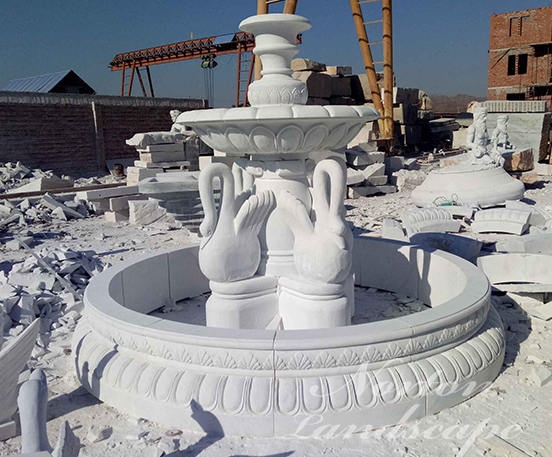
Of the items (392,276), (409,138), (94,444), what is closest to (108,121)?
(409,138)

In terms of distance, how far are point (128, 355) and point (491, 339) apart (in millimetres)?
2057

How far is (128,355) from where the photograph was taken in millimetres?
2777

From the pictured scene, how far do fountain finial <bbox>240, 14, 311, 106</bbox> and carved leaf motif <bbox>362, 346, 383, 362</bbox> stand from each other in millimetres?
1716

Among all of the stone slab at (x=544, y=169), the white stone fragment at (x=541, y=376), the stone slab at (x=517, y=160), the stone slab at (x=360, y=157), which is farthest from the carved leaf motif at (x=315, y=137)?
the stone slab at (x=544, y=169)

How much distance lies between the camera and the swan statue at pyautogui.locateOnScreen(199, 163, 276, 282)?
128 inches

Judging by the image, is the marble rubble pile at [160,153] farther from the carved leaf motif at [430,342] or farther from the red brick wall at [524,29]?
the red brick wall at [524,29]

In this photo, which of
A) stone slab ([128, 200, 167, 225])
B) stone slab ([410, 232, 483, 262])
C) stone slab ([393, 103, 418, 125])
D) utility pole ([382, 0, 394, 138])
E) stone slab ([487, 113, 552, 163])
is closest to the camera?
stone slab ([410, 232, 483, 262])

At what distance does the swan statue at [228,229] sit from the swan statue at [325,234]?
27cm

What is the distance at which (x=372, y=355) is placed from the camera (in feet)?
8.32

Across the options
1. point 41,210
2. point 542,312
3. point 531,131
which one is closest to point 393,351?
point 542,312

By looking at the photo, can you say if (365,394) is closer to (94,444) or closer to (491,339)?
(491,339)

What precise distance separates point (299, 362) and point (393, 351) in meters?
0.49

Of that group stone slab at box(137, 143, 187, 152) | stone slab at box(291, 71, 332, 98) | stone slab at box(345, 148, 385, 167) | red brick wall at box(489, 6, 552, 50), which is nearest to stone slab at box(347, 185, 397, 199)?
stone slab at box(345, 148, 385, 167)

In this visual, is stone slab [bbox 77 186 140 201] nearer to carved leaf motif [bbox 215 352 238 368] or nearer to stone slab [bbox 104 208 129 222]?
stone slab [bbox 104 208 129 222]
